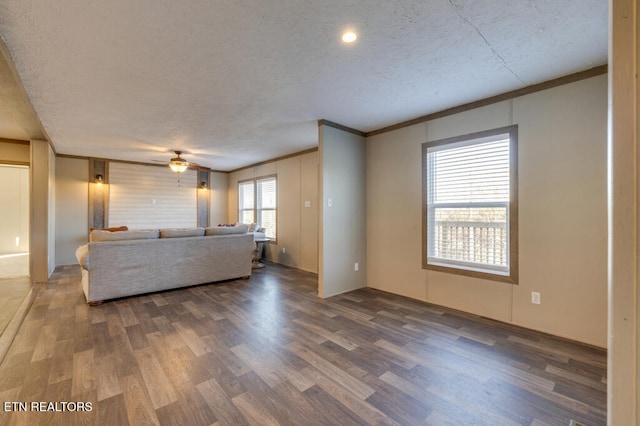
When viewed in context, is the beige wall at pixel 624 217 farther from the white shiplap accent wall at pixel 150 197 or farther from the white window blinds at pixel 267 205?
the white shiplap accent wall at pixel 150 197

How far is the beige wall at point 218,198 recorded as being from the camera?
27.0 ft

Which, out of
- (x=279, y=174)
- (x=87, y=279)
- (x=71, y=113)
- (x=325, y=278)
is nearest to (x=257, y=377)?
(x=325, y=278)

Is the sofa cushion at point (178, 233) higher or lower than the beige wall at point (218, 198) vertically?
lower

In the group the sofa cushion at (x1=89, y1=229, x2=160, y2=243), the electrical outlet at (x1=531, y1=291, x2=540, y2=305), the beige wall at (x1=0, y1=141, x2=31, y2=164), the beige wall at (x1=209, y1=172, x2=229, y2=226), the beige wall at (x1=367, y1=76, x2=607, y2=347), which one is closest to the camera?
the beige wall at (x1=367, y1=76, x2=607, y2=347)

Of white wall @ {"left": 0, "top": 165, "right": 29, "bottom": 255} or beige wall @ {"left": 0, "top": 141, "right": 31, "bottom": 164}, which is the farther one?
white wall @ {"left": 0, "top": 165, "right": 29, "bottom": 255}

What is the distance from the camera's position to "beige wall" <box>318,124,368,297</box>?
3900 millimetres

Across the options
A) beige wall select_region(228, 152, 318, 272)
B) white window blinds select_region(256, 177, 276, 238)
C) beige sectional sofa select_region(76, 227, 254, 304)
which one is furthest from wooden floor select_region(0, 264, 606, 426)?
white window blinds select_region(256, 177, 276, 238)

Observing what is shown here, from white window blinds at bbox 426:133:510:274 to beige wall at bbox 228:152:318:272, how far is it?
7.93ft

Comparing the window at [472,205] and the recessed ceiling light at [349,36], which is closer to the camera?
the recessed ceiling light at [349,36]

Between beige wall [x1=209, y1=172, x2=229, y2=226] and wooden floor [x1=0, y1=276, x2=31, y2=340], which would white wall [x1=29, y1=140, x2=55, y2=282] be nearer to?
wooden floor [x1=0, y1=276, x2=31, y2=340]

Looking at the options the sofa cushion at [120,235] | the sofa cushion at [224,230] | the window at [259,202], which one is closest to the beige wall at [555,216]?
the sofa cushion at [224,230]

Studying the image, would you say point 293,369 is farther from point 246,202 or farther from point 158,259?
point 246,202

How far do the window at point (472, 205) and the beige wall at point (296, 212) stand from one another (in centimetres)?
240

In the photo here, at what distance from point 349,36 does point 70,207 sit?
7238 mm
